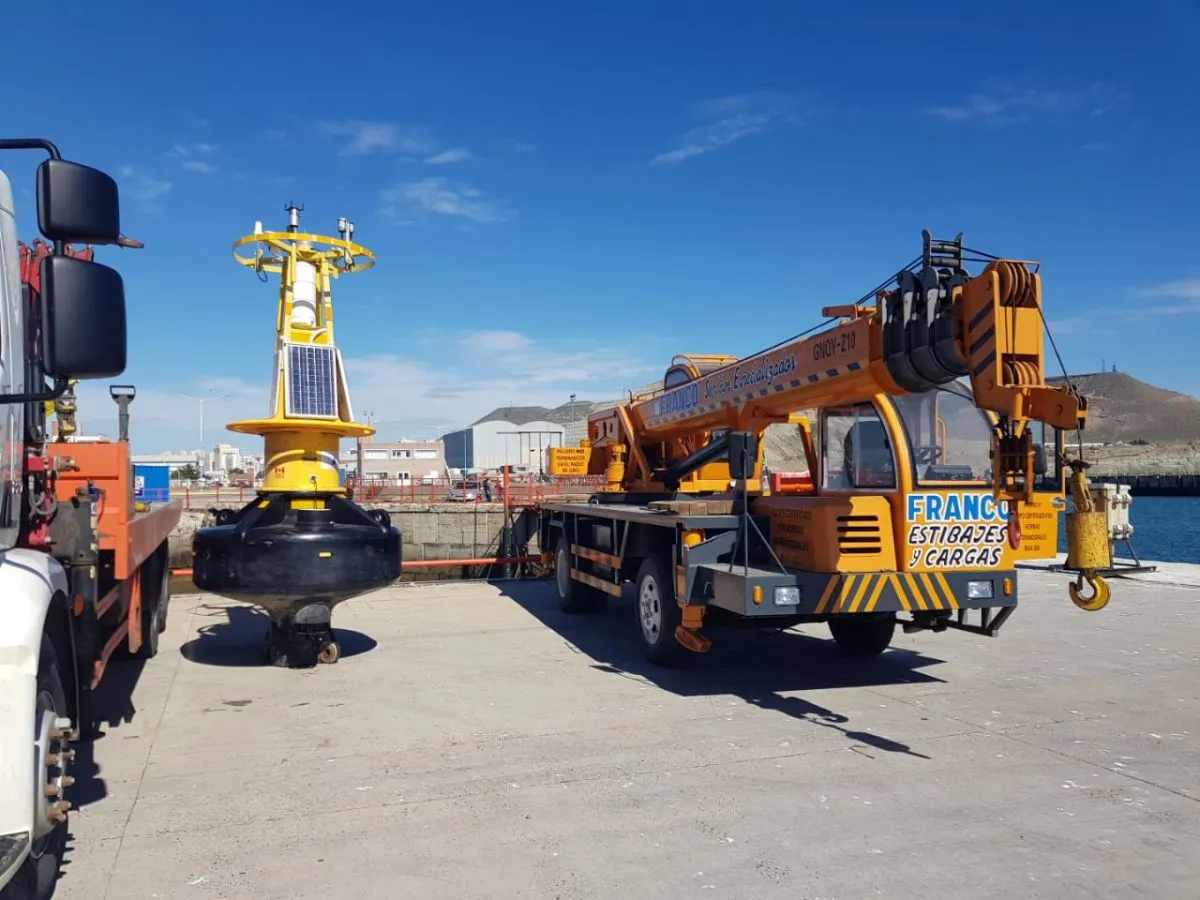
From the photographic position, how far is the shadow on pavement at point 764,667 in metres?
7.33

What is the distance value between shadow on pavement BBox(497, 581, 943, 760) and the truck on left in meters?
4.69

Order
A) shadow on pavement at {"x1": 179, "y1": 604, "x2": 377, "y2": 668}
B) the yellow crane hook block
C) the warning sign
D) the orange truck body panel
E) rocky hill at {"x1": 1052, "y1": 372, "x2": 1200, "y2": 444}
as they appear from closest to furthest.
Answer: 1. the orange truck body panel
2. the yellow crane hook block
3. shadow on pavement at {"x1": 179, "y1": 604, "x2": 377, "y2": 668}
4. the warning sign
5. rocky hill at {"x1": 1052, "y1": 372, "x2": 1200, "y2": 444}

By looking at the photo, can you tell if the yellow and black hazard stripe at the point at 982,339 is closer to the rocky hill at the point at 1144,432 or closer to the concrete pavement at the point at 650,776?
the concrete pavement at the point at 650,776

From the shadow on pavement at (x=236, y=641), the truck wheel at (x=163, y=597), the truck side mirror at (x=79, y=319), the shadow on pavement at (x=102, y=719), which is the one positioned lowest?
the shadow on pavement at (x=102, y=719)

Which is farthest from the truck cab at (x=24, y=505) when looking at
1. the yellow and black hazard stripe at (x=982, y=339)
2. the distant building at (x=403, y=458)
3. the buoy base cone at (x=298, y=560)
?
the distant building at (x=403, y=458)

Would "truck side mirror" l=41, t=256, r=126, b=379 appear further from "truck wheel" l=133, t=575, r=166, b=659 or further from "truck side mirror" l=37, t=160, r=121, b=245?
"truck wheel" l=133, t=575, r=166, b=659

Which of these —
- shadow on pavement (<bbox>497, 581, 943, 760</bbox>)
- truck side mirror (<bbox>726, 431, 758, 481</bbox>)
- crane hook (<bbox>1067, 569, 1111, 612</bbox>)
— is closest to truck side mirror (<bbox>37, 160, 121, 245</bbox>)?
truck side mirror (<bbox>726, 431, 758, 481</bbox>)

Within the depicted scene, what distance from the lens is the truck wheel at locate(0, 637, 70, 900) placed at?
3.26 meters

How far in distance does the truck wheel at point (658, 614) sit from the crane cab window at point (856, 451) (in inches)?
68.4

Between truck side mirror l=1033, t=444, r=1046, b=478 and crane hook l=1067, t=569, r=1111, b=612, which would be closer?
crane hook l=1067, t=569, r=1111, b=612

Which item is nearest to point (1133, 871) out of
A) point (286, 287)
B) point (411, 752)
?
point (411, 752)

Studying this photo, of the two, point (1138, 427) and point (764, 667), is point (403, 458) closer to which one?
point (764, 667)

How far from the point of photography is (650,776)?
18.4 ft

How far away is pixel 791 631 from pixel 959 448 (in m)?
3.91
